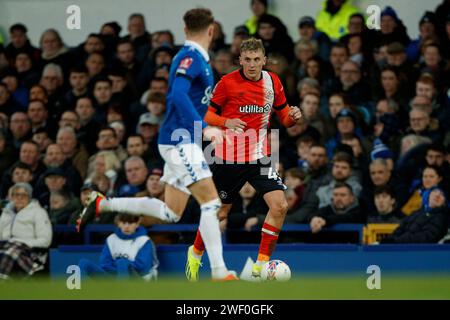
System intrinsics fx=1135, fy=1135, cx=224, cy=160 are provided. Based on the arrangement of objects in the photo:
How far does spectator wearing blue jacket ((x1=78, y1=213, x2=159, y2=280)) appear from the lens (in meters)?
12.0

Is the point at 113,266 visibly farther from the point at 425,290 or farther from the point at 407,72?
the point at 407,72

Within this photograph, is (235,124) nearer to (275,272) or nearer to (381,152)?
(275,272)

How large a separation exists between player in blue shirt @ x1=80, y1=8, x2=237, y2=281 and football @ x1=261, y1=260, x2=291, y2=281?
72 centimetres

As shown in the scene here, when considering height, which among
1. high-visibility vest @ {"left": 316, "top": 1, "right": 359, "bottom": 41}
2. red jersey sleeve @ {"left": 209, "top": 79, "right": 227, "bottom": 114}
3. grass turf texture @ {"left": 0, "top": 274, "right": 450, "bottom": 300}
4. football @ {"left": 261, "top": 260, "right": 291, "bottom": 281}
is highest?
high-visibility vest @ {"left": 316, "top": 1, "right": 359, "bottom": 41}

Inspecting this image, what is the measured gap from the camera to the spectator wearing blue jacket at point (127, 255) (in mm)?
12008

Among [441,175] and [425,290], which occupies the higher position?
[441,175]

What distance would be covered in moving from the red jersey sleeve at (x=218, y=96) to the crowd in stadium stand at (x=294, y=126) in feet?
9.51

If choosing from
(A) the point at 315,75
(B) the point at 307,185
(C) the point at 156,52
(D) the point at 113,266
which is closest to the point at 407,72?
(A) the point at 315,75

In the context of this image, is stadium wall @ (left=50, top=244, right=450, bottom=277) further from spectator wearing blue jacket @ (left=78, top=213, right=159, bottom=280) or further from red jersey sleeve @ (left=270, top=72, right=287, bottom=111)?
red jersey sleeve @ (left=270, top=72, right=287, bottom=111)

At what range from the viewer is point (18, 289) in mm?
10625

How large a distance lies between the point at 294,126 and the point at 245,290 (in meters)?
5.09

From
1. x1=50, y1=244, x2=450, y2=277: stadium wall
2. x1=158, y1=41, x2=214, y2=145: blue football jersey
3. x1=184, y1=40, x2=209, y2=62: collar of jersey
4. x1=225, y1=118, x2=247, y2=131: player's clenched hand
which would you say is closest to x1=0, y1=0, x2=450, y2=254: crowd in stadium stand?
x1=50, y1=244, x2=450, y2=277: stadium wall

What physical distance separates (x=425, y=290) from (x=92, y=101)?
7.46 m

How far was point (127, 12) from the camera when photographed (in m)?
17.0
